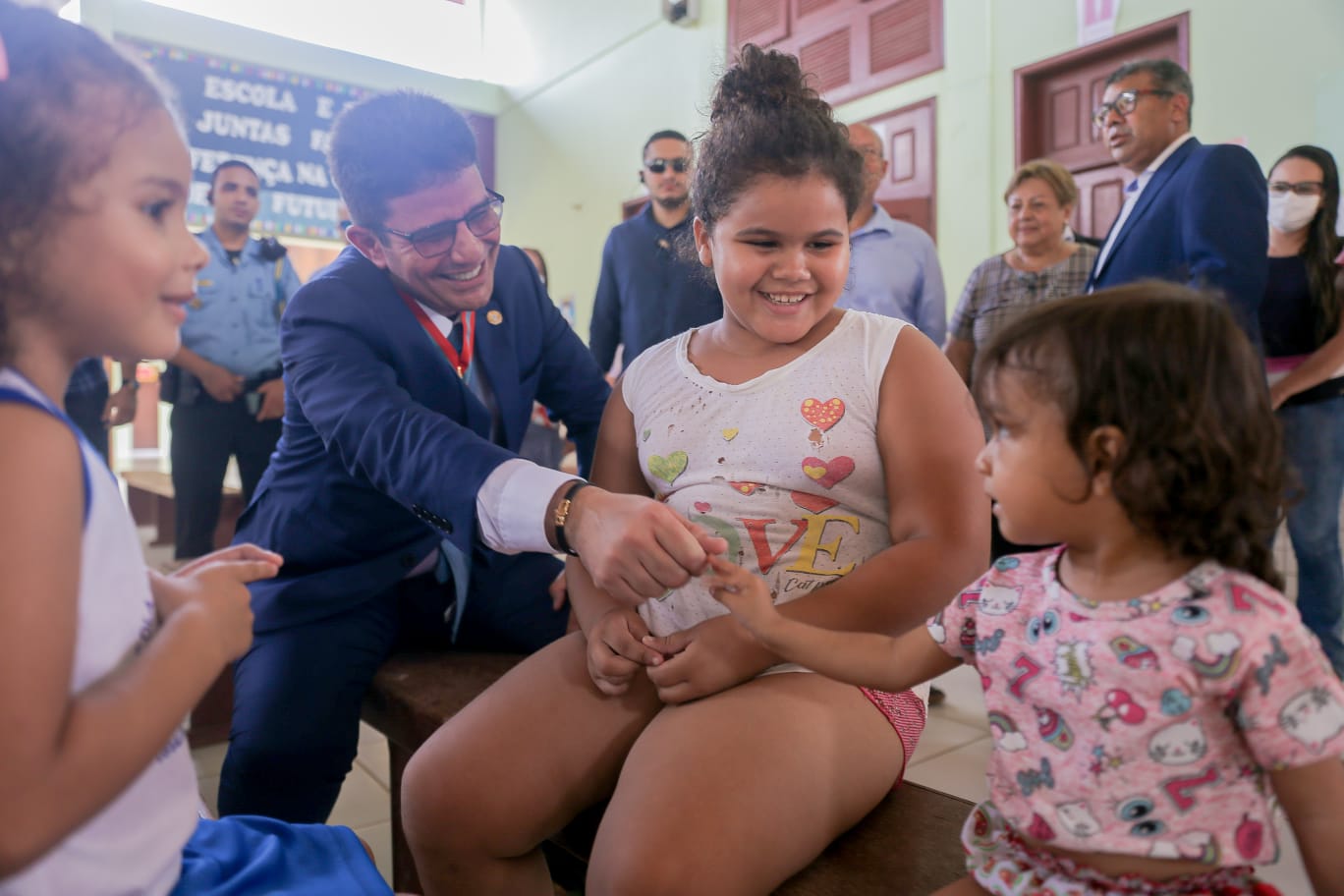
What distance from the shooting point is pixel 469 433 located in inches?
48.6

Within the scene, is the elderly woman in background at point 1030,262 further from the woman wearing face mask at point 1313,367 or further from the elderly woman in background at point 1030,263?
the woman wearing face mask at point 1313,367

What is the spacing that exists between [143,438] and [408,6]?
5.32 meters

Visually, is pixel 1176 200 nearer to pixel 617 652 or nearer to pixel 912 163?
pixel 617 652

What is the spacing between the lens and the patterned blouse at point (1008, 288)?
3197 millimetres

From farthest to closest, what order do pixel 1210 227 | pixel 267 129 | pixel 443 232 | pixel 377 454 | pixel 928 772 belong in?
1. pixel 267 129
2. pixel 1210 227
3. pixel 928 772
4. pixel 443 232
5. pixel 377 454

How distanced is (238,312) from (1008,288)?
285 cm

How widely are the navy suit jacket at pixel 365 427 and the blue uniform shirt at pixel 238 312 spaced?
219 cm

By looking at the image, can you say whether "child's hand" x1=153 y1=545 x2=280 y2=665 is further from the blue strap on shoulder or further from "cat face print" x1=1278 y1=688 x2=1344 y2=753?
"cat face print" x1=1278 y1=688 x2=1344 y2=753

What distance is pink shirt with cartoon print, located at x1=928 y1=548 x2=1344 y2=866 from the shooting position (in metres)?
0.67

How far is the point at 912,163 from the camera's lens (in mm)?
4941

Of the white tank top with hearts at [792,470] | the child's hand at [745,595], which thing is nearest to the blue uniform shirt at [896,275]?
the white tank top with hearts at [792,470]

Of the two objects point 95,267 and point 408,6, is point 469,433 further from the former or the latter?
point 408,6

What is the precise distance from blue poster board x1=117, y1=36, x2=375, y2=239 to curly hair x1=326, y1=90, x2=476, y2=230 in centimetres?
666

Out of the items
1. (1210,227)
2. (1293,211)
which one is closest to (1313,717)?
(1210,227)
